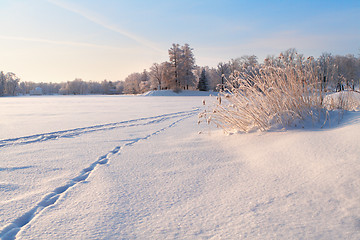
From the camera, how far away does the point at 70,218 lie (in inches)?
44.1

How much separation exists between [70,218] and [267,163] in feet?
4.63

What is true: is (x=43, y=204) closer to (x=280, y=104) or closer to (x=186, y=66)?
(x=280, y=104)

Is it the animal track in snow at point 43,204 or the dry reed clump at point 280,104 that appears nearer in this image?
the animal track in snow at point 43,204

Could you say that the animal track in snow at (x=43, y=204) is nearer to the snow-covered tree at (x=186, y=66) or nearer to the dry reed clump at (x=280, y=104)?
the dry reed clump at (x=280, y=104)

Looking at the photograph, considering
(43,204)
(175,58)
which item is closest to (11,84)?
(175,58)

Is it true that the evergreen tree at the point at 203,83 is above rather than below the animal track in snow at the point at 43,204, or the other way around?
above

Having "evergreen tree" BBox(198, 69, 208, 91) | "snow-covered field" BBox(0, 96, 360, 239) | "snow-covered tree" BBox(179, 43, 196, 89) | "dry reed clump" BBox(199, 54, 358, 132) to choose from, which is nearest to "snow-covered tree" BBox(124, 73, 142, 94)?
"evergreen tree" BBox(198, 69, 208, 91)

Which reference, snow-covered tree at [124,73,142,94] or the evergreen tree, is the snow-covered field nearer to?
the evergreen tree

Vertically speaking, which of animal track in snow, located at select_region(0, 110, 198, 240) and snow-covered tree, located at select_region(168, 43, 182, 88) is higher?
snow-covered tree, located at select_region(168, 43, 182, 88)

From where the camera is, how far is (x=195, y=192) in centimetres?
138

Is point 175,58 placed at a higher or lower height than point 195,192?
higher

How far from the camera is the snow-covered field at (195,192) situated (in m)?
0.99

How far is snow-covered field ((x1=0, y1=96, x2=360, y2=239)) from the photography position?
0.99m

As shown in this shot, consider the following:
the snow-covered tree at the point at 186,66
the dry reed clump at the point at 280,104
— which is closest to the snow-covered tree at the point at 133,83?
the snow-covered tree at the point at 186,66
